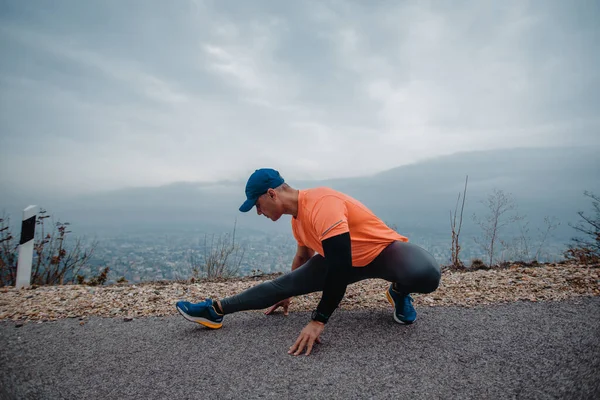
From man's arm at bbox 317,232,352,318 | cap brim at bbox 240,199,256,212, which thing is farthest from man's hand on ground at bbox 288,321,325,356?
cap brim at bbox 240,199,256,212

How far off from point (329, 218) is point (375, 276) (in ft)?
2.72

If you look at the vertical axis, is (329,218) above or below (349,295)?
above

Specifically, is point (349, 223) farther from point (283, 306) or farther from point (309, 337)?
point (283, 306)

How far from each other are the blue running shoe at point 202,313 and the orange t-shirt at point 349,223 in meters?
0.88

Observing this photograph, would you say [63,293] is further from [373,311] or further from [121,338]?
[373,311]

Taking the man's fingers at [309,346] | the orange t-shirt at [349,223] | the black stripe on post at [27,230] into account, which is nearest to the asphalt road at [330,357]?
the man's fingers at [309,346]

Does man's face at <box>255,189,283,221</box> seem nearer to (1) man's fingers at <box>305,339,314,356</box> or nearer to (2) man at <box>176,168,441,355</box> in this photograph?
(2) man at <box>176,168,441,355</box>

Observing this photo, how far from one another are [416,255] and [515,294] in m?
1.37

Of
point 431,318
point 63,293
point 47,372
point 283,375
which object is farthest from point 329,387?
point 63,293

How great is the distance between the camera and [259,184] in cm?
241

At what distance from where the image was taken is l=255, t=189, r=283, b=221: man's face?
2443 millimetres

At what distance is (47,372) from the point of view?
7.09 feet

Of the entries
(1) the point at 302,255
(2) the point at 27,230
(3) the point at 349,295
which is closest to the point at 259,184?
(1) the point at 302,255

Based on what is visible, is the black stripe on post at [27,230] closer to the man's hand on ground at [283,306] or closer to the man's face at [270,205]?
the man's hand on ground at [283,306]
